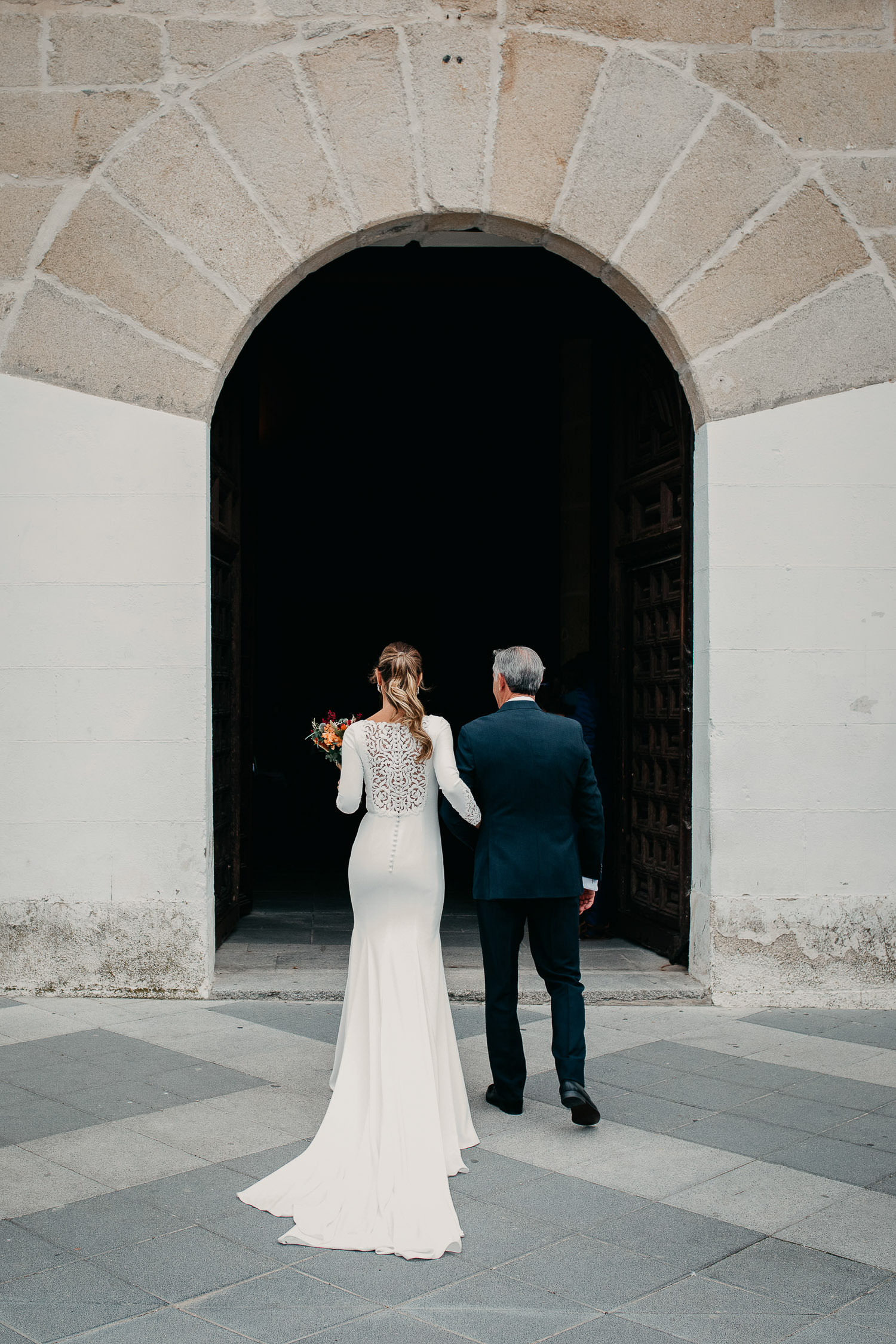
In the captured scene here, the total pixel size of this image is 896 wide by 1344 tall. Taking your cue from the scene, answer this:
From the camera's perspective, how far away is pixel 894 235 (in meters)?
6.43

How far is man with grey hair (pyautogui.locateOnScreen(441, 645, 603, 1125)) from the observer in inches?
180

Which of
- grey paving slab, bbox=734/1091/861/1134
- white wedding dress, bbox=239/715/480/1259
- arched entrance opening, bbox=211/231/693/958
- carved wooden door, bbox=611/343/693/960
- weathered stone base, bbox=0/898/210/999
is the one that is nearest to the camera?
white wedding dress, bbox=239/715/480/1259

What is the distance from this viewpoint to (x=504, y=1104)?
4.64 metres

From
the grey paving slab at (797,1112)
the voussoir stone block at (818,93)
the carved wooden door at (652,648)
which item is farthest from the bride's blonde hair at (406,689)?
the voussoir stone block at (818,93)

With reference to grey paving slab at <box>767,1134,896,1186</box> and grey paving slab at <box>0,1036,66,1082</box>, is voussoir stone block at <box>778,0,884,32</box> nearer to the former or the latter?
grey paving slab at <box>767,1134,896,1186</box>

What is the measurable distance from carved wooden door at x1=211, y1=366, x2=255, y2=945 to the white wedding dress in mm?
2868

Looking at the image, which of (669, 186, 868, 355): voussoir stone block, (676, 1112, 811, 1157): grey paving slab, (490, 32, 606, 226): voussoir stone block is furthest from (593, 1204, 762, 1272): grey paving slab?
(490, 32, 606, 226): voussoir stone block

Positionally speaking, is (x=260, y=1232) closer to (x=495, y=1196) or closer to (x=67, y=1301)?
(x=67, y=1301)

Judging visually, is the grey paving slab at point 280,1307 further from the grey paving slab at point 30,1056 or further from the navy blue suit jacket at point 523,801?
the grey paving slab at point 30,1056

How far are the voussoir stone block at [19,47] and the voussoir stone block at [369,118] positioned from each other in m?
1.43

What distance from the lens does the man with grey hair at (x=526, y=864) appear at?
15.0ft

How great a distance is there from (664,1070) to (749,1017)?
1094 mm

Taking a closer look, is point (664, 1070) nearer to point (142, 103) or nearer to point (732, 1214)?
point (732, 1214)

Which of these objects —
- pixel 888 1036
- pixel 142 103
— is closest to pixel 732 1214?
pixel 888 1036
